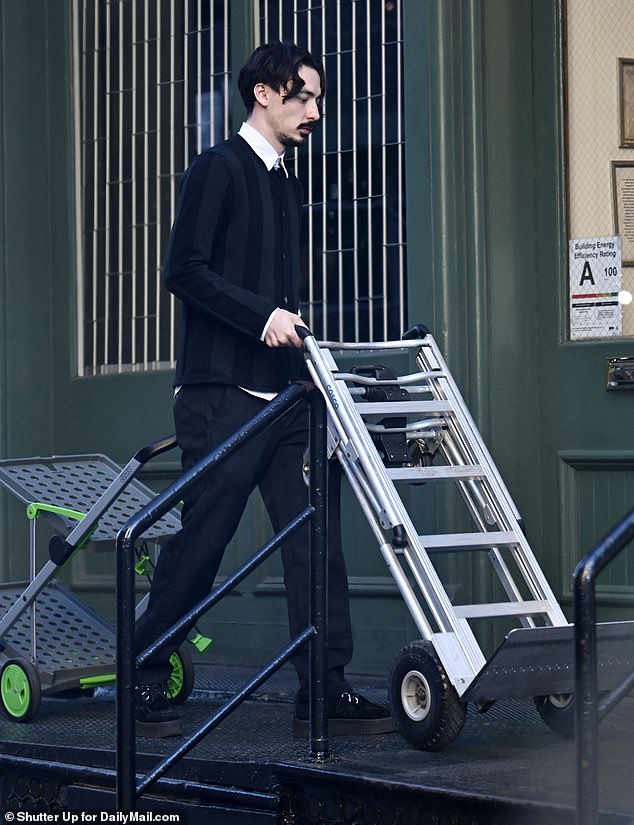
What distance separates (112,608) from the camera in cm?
689

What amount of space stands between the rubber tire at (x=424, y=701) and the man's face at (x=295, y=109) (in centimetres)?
165

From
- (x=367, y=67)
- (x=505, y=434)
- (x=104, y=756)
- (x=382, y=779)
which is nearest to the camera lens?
(x=382, y=779)

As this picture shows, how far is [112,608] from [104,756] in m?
2.39

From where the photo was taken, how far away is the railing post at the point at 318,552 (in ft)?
14.0

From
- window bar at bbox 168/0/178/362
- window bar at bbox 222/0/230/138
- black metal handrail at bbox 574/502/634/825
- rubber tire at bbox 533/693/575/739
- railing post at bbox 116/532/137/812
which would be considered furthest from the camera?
window bar at bbox 168/0/178/362

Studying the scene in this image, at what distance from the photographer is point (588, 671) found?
3.10m

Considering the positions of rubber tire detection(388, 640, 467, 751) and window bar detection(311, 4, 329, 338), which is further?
window bar detection(311, 4, 329, 338)

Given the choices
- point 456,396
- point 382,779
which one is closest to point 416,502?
point 456,396

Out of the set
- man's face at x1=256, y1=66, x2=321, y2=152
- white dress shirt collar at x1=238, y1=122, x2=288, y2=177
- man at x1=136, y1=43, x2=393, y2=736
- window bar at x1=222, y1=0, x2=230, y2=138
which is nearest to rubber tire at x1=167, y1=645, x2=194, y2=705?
man at x1=136, y1=43, x2=393, y2=736

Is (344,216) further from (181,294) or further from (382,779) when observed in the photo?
(382,779)

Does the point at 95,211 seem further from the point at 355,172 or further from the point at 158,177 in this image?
the point at 355,172

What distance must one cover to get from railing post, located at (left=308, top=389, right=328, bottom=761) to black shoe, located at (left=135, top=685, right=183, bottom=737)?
2.12 feet

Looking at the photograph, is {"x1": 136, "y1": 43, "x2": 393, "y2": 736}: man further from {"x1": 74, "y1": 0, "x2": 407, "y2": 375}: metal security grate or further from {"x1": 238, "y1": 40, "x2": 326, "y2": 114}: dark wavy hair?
{"x1": 74, "y1": 0, "x2": 407, "y2": 375}: metal security grate

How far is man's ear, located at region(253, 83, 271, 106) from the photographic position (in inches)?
183
